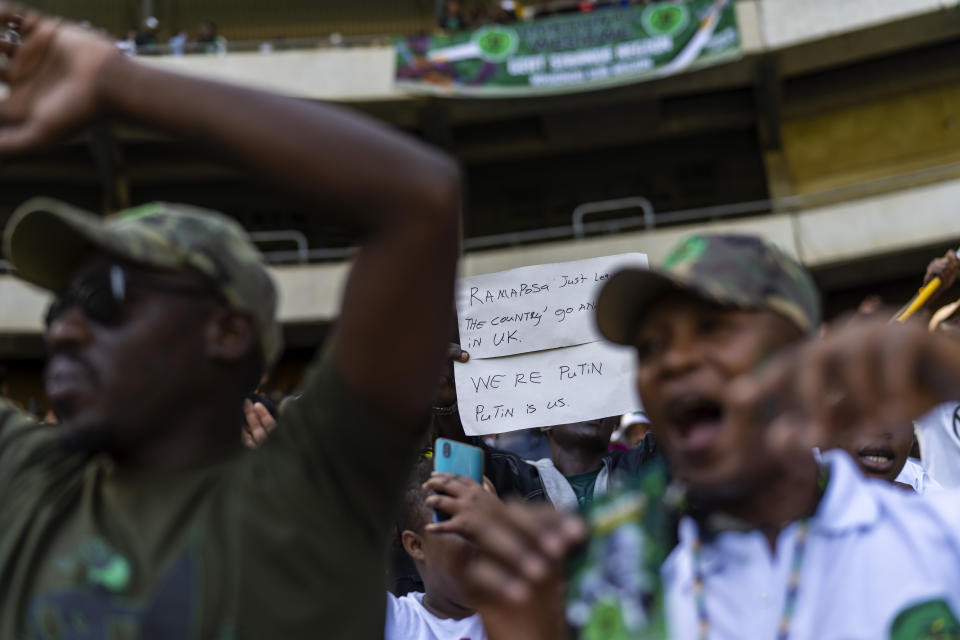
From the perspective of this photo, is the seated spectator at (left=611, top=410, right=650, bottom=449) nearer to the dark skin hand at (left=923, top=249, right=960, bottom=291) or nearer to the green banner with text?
the dark skin hand at (left=923, top=249, right=960, bottom=291)

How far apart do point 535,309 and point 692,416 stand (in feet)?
6.34

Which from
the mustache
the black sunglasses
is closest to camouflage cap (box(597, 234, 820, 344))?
the black sunglasses

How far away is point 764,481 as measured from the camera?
167cm


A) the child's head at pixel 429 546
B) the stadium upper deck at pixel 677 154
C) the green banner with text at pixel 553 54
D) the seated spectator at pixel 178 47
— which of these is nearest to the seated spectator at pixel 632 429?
the child's head at pixel 429 546

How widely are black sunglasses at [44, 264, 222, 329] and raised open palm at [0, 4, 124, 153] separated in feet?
0.86

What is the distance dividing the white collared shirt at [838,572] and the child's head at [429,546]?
0.93 m

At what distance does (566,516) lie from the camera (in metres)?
1.38

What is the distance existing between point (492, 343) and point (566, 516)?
7.33ft

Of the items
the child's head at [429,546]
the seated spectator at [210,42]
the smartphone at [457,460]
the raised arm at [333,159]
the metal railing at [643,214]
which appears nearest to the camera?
the raised arm at [333,159]

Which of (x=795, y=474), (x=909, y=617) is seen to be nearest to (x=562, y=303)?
(x=795, y=474)

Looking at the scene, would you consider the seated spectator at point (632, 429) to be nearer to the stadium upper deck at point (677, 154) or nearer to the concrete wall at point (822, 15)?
the stadium upper deck at point (677, 154)

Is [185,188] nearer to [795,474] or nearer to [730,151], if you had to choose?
[730,151]

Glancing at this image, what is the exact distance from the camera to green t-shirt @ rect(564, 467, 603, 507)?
3.54 meters

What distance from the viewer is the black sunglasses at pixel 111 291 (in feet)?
5.49
